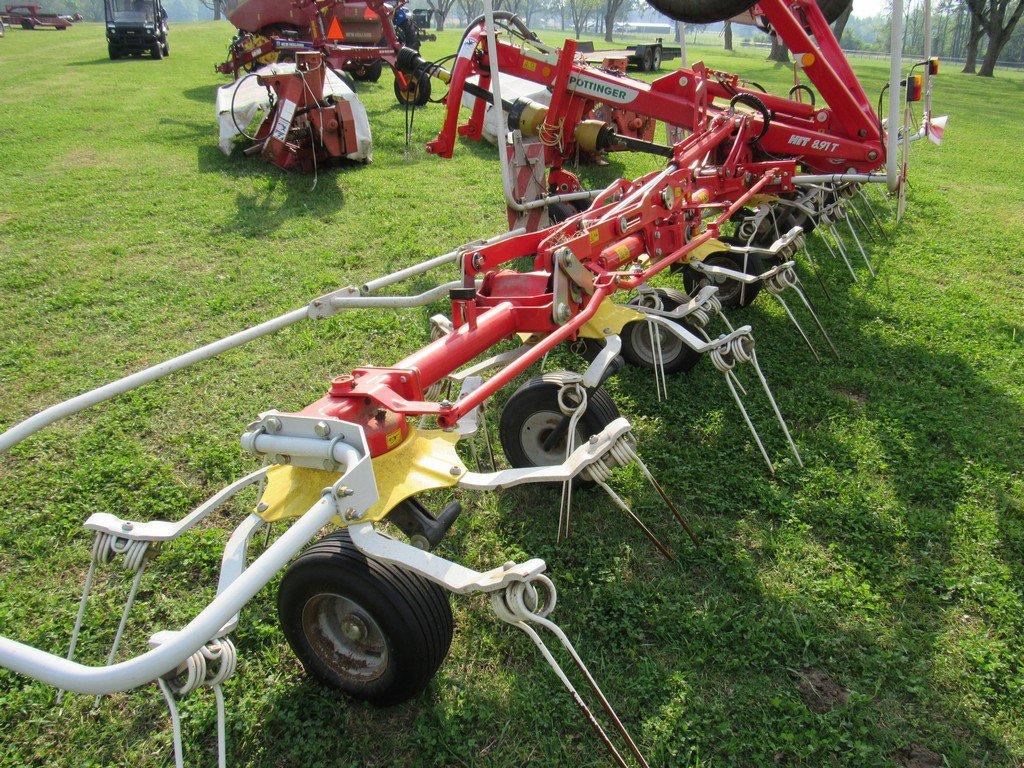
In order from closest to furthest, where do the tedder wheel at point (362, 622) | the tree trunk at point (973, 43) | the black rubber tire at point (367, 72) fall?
1. the tedder wheel at point (362, 622)
2. the black rubber tire at point (367, 72)
3. the tree trunk at point (973, 43)

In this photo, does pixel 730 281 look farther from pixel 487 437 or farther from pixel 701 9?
pixel 487 437

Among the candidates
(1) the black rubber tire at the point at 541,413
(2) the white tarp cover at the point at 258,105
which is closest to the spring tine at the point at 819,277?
(1) the black rubber tire at the point at 541,413

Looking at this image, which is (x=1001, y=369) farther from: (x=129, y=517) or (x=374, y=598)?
(x=129, y=517)

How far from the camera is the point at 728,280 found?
5.98m

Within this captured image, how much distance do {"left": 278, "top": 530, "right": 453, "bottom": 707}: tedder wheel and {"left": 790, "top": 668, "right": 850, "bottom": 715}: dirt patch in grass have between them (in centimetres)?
151

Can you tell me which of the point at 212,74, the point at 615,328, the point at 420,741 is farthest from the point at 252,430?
the point at 212,74

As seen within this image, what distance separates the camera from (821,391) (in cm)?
496

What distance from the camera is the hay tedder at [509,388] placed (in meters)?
2.28

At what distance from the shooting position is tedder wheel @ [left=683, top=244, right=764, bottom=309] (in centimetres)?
553

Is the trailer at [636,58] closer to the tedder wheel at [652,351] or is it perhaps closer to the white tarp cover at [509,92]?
the white tarp cover at [509,92]

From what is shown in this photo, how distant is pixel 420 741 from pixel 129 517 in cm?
216

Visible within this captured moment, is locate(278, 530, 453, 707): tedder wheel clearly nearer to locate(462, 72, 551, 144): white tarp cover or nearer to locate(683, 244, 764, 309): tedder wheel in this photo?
locate(683, 244, 764, 309): tedder wheel

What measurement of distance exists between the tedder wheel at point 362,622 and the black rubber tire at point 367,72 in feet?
55.7

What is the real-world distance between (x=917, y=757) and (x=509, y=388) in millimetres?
3161
